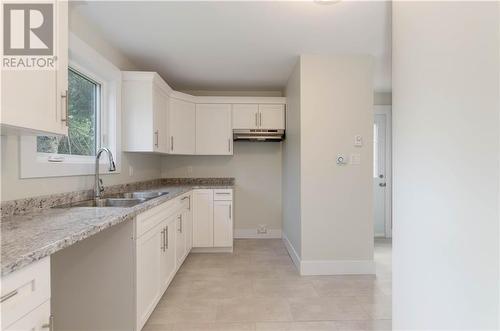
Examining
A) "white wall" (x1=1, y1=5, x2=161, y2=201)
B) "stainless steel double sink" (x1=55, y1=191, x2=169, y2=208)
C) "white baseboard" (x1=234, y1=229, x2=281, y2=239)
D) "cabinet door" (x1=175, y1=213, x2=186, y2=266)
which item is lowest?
"white baseboard" (x1=234, y1=229, x2=281, y2=239)

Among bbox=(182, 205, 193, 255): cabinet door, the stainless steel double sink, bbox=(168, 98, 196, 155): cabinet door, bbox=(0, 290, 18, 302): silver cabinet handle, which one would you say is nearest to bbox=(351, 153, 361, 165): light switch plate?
bbox=(182, 205, 193, 255): cabinet door

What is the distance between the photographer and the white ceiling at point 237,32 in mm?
1987

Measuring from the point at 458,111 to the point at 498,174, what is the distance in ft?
0.92

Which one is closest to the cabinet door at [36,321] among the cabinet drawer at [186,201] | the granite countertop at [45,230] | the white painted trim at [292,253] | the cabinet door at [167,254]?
the granite countertop at [45,230]

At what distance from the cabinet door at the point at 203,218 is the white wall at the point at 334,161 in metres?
1.26

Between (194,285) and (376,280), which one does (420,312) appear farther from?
(194,285)

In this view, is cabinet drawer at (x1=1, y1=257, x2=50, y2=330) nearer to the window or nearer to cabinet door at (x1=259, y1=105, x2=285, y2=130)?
the window

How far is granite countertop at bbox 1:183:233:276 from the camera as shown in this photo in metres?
0.80

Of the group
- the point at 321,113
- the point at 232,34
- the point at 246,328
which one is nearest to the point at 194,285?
the point at 246,328

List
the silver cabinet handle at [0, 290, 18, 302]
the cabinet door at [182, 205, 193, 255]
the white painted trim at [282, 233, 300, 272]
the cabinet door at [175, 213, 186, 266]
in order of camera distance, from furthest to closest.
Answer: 1. the cabinet door at [182, 205, 193, 255]
2. the white painted trim at [282, 233, 300, 272]
3. the cabinet door at [175, 213, 186, 266]
4. the silver cabinet handle at [0, 290, 18, 302]

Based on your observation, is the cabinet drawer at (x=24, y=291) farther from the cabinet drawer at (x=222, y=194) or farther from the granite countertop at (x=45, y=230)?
the cabinet drawer at (x=222, y=194)

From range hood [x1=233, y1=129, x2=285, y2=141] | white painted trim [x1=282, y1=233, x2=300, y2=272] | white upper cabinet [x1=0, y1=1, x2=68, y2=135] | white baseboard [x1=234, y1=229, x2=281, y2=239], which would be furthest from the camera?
white baseboard [x1=234, y1=229, x2=281, y2=239]

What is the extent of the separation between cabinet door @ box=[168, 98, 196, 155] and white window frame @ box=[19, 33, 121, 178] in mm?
826

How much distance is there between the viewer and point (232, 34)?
2.37 meters
